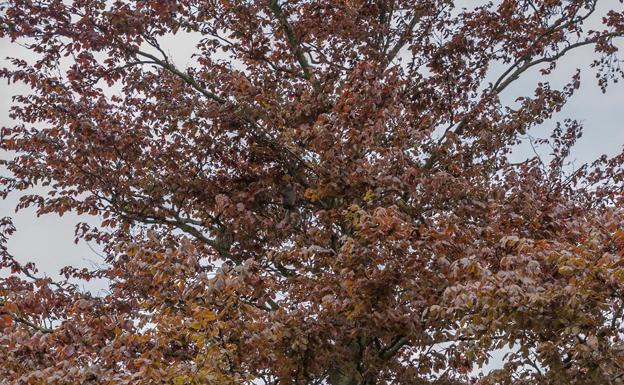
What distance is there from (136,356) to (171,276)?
853 mm

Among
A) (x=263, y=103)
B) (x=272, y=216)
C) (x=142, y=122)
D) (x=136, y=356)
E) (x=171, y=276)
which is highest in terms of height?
(x=142, y=122)

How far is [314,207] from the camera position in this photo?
10.5m

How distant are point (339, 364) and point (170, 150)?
468 cm

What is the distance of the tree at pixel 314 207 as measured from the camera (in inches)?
246

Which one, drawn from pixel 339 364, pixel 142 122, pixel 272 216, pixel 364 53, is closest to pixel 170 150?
pixel 142 122

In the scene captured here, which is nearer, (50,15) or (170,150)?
(50,15)

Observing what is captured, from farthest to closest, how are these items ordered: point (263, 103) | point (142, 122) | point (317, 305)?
point (142, 122) → point (263, 103) → point (317, 305)

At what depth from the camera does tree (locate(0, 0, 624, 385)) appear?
625 centimetres

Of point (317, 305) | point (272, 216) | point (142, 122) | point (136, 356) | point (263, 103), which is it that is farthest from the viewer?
point (142, 122)

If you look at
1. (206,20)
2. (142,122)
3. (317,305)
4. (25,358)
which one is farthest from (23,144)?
(317,305)

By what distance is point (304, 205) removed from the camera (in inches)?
417

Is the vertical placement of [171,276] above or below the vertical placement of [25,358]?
above

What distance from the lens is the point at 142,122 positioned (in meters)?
11.6

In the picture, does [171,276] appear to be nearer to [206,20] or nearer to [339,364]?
[339,364]
